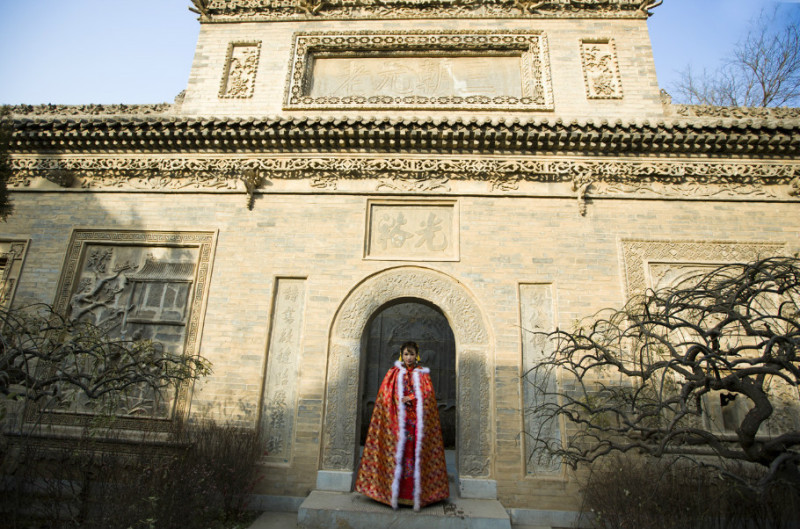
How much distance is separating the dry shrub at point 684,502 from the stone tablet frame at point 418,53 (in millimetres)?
5952

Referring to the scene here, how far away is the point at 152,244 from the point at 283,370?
3021 millimetres

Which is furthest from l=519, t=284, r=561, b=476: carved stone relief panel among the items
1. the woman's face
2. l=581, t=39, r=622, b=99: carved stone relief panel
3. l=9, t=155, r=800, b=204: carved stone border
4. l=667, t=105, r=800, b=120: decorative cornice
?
l=667, t=105, r=800, b=120: decorative cornice

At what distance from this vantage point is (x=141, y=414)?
20.4 feet

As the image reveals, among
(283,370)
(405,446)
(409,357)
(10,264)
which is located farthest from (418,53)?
(10,264)

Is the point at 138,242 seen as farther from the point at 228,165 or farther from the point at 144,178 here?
the point at 228,165

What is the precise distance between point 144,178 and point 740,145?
9463mm

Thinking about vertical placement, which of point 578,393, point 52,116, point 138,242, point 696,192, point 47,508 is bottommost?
point 47,508

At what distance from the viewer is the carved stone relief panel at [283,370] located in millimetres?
5914

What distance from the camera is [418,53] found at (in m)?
8.52

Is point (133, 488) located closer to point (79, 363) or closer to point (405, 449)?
point (405, 449)

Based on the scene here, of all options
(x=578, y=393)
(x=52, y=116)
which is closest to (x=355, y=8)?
(x=52, y=116)

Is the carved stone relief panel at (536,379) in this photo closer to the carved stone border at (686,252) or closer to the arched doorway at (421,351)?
the carved stone border at (686,252)

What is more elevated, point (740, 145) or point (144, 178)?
point (740, 145)

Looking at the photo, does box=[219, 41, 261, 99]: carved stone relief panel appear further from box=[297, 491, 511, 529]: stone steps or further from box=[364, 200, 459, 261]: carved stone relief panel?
box=[297, 491, 511, 529]: stone steps
